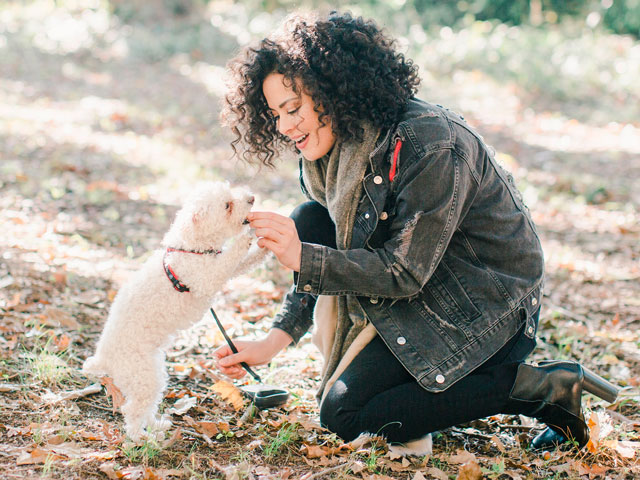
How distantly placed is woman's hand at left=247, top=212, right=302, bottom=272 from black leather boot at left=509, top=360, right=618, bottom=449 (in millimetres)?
1057

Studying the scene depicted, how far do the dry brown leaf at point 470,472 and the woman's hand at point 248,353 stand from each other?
1067mm

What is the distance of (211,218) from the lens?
280cm

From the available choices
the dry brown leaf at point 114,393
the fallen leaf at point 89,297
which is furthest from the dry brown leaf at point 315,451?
the fallen leaf at point 89,297

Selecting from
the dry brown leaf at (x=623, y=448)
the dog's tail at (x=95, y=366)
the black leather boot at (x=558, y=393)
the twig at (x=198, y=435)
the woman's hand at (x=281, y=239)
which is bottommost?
the twig at (x=198, y=435)

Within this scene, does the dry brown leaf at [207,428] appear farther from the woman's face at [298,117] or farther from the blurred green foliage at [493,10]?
the blurred green foliage at [493,10]

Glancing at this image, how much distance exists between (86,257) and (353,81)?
9.37 ft

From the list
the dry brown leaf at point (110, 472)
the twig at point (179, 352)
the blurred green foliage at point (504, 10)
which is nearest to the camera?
the dry brown leaf at point (110, 472)

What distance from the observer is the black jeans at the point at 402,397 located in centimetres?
269

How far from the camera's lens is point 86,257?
4.72 metres

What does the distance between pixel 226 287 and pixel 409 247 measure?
2.18 m

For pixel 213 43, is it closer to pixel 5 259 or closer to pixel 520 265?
pixel 5 259

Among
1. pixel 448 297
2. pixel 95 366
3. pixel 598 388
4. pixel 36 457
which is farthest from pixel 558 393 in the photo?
pixel 36 457

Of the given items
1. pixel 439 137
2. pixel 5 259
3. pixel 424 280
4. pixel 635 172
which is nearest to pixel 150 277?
pixel 424 280

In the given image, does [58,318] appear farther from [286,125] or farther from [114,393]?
[286,125]
